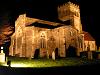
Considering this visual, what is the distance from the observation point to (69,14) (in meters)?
63.2

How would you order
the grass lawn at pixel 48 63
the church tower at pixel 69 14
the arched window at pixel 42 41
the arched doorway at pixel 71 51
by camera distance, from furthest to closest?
the church tower at pixel 69 14
the arched doorway at pixel 71 51
the arched window at pixel 42 41
the grass lawn at pixel 48 63

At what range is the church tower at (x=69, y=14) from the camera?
63.0m

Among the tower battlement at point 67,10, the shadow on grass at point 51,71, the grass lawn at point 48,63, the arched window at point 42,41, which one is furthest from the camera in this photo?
the tower battlement at point 67,10

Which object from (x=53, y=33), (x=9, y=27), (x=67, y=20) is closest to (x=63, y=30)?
(x=53, y=33)

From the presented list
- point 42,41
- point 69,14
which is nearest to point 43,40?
point 42,41

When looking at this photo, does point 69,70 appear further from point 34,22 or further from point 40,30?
point 34,22

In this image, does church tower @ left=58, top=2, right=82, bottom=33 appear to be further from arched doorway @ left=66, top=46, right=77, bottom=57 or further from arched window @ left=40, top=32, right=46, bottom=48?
arched window @ left=40, top=32, right=46, bottom=48

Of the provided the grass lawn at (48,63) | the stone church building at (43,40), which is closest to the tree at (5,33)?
the stone church building at (43,40)

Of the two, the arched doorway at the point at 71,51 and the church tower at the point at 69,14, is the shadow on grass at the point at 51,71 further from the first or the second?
the church tower at the point at 69,14

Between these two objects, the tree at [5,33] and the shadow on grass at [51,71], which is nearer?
the shadow on grass at [51,71]

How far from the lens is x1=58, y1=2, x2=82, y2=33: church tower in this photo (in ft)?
207

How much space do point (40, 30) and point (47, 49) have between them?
4945mm

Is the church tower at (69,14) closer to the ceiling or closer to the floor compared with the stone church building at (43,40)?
closer to the ceiling

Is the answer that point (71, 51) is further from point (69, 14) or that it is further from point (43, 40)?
point (69, 14)
